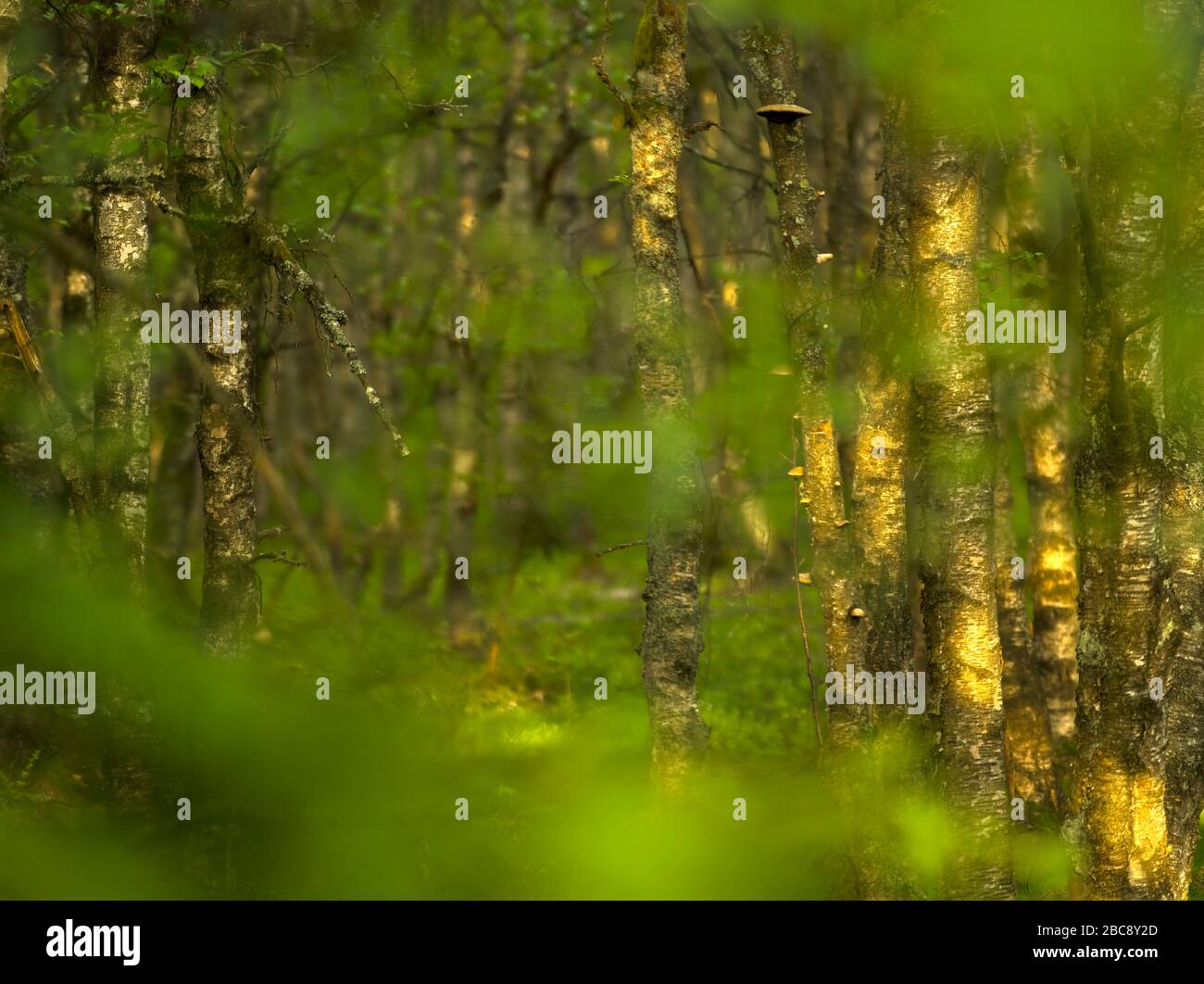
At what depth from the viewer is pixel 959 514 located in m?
9.59

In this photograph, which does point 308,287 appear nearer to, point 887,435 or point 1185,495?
point 887,435

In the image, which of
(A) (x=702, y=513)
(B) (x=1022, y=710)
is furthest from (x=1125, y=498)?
(B) (x=1022, y=710)

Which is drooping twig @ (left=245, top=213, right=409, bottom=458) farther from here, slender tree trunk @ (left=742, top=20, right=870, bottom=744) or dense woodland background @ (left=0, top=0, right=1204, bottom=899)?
slender tree trunk @ (left=742, top=20, right=870, bottom=744)

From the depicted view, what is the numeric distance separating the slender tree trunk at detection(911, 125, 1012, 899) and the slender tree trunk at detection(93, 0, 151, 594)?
5.68m

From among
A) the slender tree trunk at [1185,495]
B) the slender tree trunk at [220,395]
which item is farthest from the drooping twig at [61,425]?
the slender tree trunk at [1185,495]

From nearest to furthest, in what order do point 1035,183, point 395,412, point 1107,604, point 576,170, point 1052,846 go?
point 1107,604 < point 1052,846 < point 1035,183 < point 395,412 < point 576,170

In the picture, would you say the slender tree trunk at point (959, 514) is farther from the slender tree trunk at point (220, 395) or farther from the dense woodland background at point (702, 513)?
the slender tree trunk at point (220, 395)

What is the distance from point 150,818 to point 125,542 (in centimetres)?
199

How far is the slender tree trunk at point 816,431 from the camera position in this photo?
10.2m

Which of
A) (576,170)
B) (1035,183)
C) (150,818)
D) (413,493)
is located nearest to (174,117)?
(150,818)

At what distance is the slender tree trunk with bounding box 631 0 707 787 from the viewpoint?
9.47 m

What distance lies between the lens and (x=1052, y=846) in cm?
1120

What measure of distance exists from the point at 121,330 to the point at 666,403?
4.05 m

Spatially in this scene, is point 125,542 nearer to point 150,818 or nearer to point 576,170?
point 150,818
